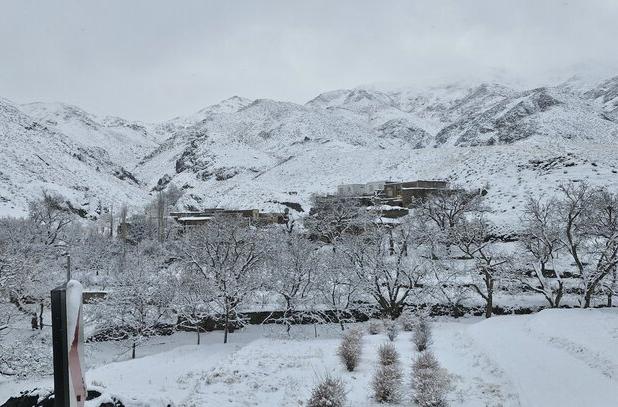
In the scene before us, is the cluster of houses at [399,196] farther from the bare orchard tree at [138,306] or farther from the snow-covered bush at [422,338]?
the snow-covered bush at [422,338]

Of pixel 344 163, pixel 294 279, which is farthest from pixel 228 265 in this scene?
pixel 344 163

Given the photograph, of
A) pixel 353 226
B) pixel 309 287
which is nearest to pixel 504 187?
pixel 353 226

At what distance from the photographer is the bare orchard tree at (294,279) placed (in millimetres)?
34781

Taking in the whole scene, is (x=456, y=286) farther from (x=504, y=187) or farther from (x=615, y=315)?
(x=504, y=187)

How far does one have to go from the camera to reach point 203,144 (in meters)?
190

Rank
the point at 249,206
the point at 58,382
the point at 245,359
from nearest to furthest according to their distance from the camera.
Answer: the point at 58,382 < the point at 245,359 < the point at 249,206

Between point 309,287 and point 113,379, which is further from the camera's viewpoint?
point 309,287

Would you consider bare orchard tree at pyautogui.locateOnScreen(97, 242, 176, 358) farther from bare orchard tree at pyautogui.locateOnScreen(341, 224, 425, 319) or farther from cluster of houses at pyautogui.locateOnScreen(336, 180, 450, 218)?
cluster of houses at pyautogui.locateOnScreen(336, 180, 450, 218)

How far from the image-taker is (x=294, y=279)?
34.9m

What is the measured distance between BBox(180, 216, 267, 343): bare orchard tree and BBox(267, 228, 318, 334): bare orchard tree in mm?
1404

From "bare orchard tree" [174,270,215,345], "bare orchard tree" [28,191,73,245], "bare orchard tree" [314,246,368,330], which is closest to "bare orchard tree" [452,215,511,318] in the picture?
"bare orchard tree" [314,246,368,330]

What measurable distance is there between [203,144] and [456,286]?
165 m

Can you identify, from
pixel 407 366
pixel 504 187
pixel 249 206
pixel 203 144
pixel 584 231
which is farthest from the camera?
pixel 203 144

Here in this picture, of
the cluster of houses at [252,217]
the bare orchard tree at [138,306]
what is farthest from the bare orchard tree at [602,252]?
the cluster of houses at [252,217]
